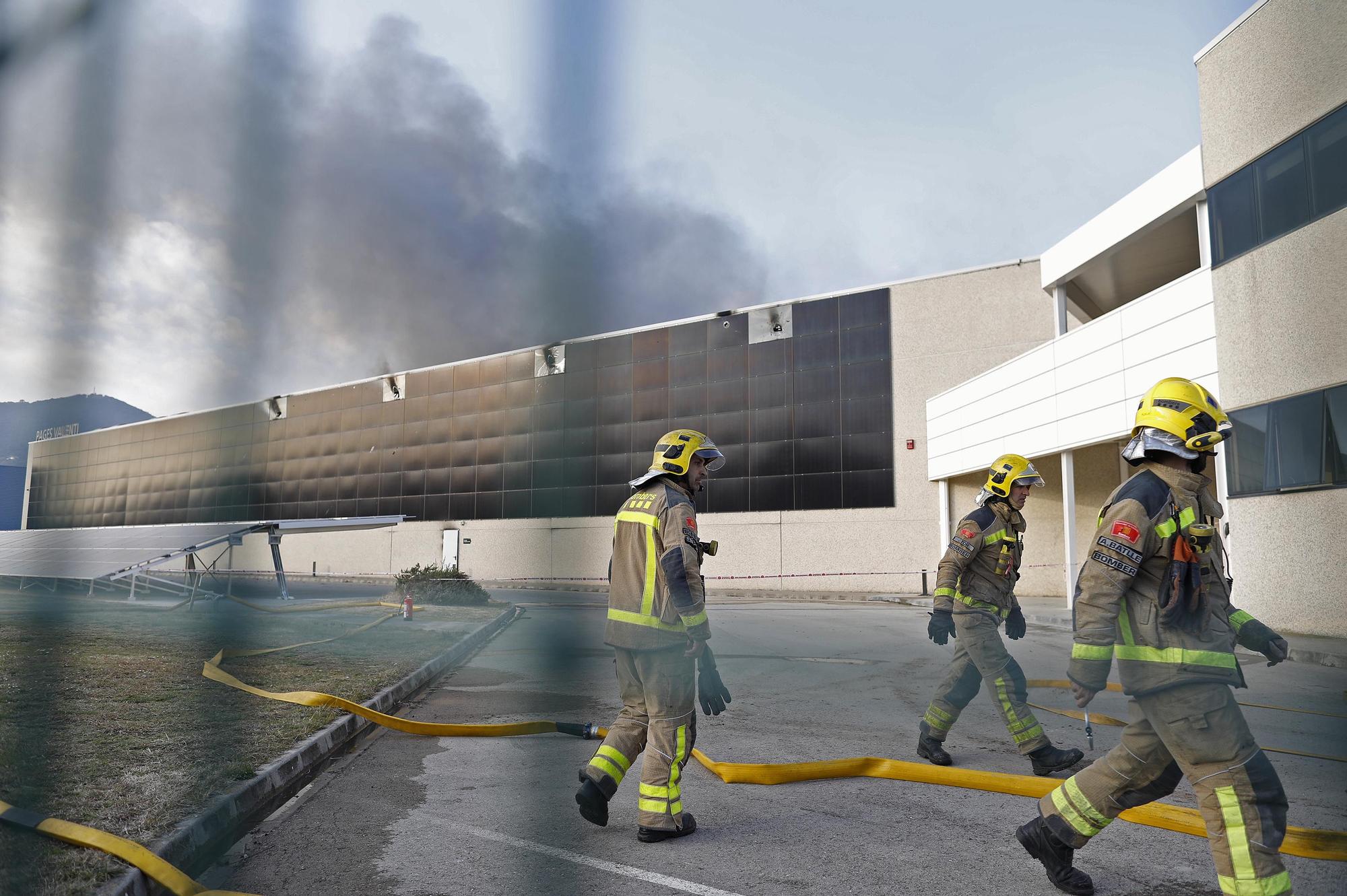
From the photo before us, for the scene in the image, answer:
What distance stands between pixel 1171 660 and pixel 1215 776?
0.45m

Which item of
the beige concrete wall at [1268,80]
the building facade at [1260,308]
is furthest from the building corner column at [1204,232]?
the beige concrete wall at [1268,80]

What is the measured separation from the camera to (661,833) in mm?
4754

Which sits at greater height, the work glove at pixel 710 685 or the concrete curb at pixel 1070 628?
the work glove at pixel 710 685

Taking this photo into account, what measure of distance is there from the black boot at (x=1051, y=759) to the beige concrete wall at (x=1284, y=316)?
34.9 ft

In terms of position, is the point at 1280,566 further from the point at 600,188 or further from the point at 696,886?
the point at 600,188

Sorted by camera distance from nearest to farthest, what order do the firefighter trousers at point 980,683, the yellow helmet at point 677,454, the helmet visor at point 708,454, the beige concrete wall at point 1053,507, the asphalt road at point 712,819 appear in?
the asphalt road at point 712,819 < the yellow helmet at point 677,454 < the helmet visor at point 708,454 < the firefighter trousers at point 980,683 < the beige concrete wall at point 1053,507

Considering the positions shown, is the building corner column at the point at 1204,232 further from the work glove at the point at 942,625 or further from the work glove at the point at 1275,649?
the work glove at the point at 1275,649

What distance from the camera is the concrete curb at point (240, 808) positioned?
3785 millimetres

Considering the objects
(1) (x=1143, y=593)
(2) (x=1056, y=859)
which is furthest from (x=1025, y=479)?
(2) (x=1056, y=859)

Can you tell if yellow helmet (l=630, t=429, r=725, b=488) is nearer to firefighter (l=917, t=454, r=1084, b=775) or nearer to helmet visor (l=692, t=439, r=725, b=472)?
helmet visor (l=692, t=439, r=725, b=472)

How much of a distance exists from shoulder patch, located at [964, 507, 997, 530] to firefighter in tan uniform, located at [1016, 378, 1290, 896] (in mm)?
2952

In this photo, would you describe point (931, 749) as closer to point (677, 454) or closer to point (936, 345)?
point (677, 454)

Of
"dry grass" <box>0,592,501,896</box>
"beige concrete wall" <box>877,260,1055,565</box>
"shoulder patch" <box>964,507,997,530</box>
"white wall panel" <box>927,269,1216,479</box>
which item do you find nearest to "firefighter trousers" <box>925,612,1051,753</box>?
"shoulder patch" <box>964,507,997,530</box>

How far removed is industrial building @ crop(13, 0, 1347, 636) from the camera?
240cm
